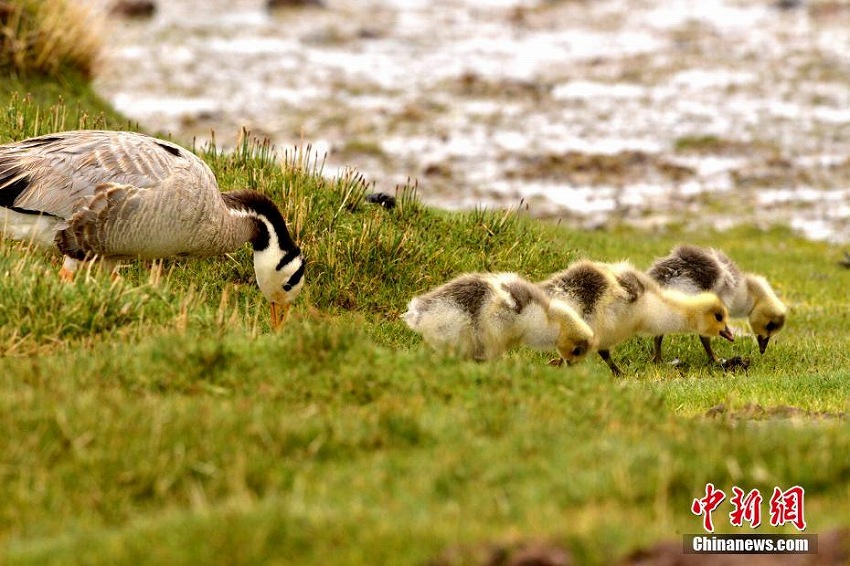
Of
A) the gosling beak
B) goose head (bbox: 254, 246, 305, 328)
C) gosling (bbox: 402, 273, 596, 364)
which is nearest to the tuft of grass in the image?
goose head (bbox: 254, 246, 305, 328)

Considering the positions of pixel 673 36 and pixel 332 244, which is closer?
pixel 332 244

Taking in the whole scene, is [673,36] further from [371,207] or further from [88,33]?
[371,207]

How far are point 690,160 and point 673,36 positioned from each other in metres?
13.7

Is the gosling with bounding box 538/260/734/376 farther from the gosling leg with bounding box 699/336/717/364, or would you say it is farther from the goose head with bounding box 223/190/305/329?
the goose head with bounding box 223/190/305/329

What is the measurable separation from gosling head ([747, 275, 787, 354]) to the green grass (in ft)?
7.55

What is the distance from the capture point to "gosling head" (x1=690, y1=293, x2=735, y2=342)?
11.9 metres

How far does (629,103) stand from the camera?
30.0 metres

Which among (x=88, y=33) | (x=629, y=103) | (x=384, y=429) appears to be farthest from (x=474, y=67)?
(x=384, y=429)

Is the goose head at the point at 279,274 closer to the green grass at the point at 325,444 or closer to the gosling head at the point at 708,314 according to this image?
the green grass at the point at 325,444

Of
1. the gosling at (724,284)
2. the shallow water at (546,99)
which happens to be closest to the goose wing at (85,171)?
the gosling at (724,284)

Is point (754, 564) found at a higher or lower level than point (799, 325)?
higher

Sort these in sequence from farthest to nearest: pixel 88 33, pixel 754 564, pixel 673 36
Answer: pixel 673 36
pixel 88 33
pixel 754 564

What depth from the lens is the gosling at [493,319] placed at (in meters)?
10.2

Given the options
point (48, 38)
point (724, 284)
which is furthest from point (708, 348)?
point (48, 38)
